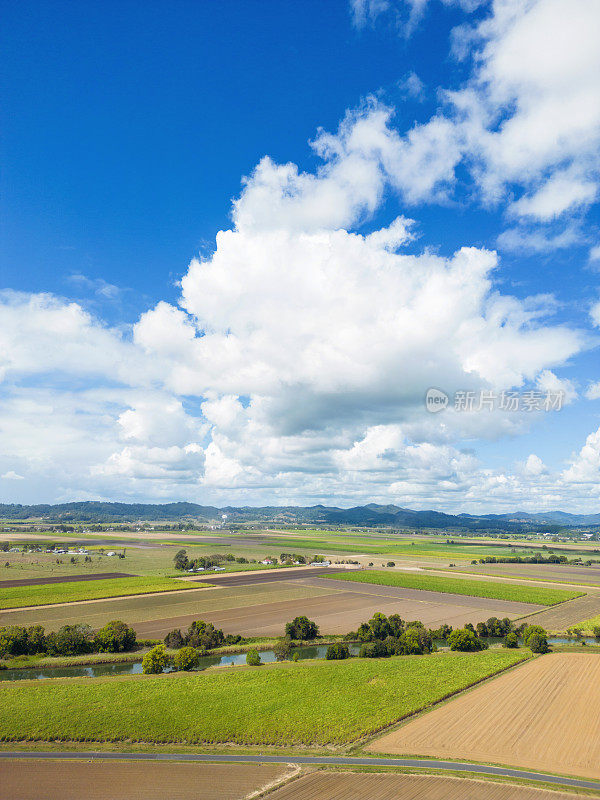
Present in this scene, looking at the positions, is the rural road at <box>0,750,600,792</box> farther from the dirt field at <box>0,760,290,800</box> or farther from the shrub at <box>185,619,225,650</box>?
the shrub at <box>185,619,225,650</box>

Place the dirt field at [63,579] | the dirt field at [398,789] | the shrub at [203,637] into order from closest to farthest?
the dirt field at [398,789] → the shrub at [203,637] → the dirt field at [63,579]

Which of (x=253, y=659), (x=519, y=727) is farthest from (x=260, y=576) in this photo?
(x=519, y=727)

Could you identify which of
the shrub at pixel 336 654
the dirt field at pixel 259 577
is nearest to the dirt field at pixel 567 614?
the shrub at pixel 336 654

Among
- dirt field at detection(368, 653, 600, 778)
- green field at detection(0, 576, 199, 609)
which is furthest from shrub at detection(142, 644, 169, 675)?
green field at detection(0, 576, 199, 609)

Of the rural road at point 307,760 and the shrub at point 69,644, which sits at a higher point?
the rural road at point 307,760

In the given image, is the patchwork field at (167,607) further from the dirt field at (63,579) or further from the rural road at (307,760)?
the rural road at (307,760)

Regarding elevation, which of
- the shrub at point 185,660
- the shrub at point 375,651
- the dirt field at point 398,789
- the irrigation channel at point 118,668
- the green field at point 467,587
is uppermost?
the dirt field at point 398,789
